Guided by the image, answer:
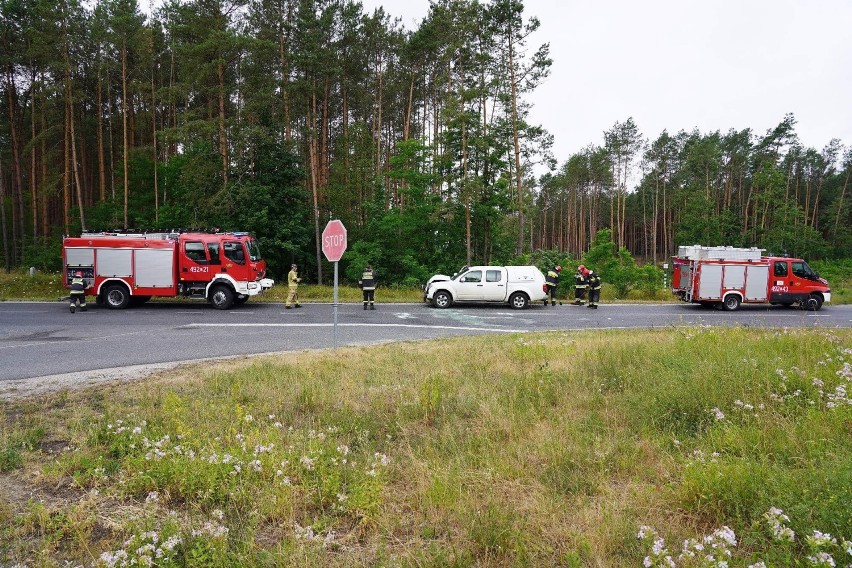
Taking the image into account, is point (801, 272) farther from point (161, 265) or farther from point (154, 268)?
point (154, 268)

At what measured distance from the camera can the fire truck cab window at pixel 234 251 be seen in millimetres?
18000

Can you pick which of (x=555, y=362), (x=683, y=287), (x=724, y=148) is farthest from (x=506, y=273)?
(x=724, y=148)

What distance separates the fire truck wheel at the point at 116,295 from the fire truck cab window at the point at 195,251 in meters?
2.96

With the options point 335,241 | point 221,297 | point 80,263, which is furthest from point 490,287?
point 80,263

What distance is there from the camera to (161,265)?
58.5 ft

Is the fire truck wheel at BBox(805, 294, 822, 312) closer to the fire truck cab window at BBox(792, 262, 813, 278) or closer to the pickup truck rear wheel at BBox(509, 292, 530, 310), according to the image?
the fire truck cab window at BBox(792, 262, 813, 278)

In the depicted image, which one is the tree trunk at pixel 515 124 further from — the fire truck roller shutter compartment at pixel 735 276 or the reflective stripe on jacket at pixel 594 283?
the fire truck roller shutter compartment at pixel 735 276

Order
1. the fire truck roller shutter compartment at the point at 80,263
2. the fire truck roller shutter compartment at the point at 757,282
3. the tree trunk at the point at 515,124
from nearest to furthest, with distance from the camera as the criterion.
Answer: the fire truck roller shutter compartment at the point at 80,263 → the fire truck roller shutter compartment at the point at 757,282 → the tree trunk at the point at 515,124

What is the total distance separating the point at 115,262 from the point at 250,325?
7.83 metres

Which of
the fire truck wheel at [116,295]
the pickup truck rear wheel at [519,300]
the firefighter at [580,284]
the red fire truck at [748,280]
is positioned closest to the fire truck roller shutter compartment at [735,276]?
the red fire truck at [748,280]

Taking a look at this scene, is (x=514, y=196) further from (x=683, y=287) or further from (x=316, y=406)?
(x=316, y=406)

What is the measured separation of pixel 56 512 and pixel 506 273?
1714cm

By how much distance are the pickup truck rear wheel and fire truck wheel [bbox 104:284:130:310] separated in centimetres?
1570

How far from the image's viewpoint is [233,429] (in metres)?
5.11
